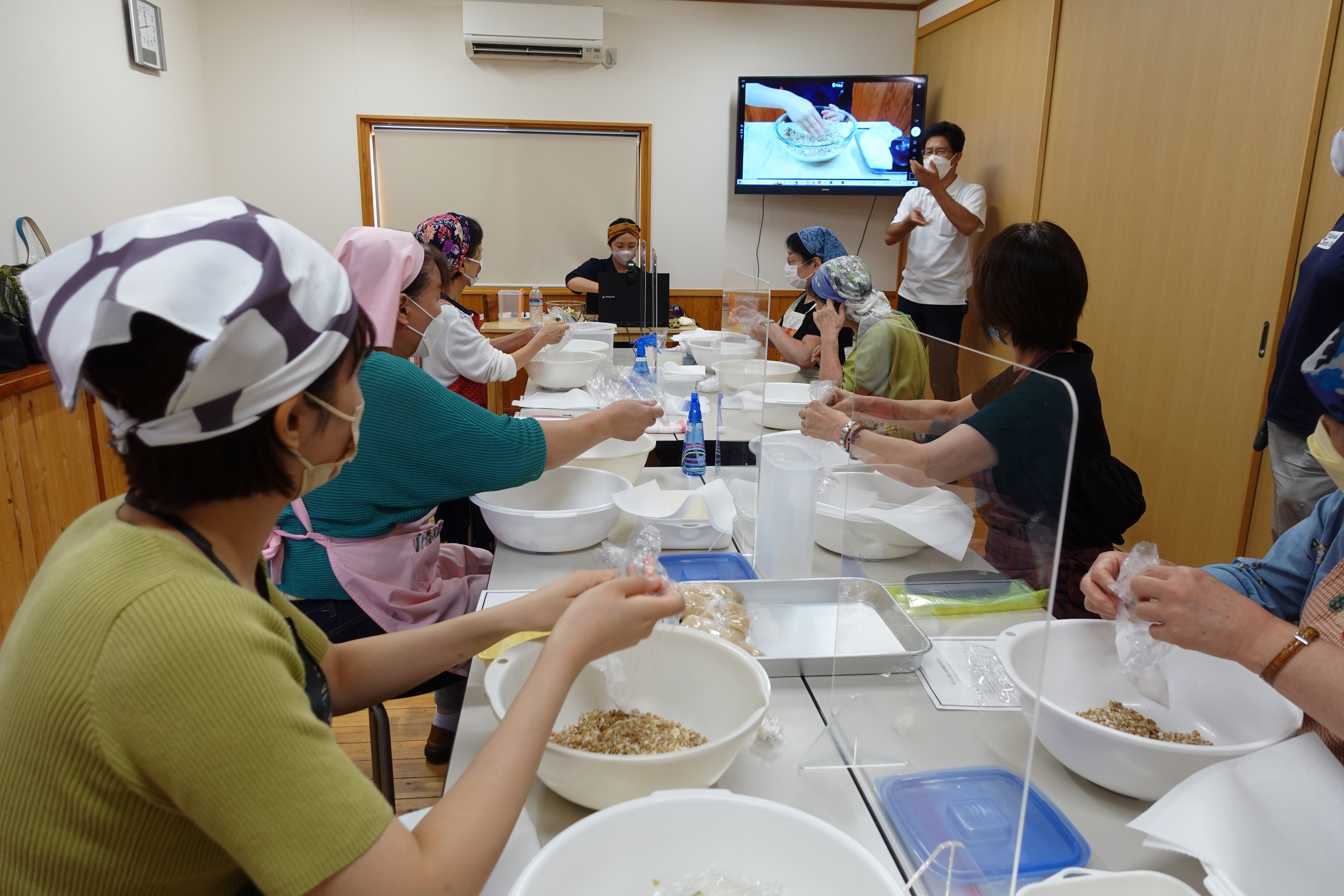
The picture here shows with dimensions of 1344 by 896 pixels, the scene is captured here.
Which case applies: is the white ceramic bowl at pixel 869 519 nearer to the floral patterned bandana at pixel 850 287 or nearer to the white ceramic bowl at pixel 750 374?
the white ceramic bowl at pixel 750 374

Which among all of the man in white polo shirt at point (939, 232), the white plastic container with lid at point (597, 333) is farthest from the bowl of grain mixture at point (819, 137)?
the white plastic container with lid at point (597, 333)

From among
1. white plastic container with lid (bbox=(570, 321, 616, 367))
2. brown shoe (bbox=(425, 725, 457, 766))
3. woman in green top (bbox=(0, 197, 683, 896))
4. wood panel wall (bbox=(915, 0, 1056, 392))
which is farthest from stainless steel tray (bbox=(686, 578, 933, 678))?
wood panel wall (bbox=(915, 0, 1056, 392))

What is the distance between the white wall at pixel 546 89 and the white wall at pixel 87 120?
396 mm

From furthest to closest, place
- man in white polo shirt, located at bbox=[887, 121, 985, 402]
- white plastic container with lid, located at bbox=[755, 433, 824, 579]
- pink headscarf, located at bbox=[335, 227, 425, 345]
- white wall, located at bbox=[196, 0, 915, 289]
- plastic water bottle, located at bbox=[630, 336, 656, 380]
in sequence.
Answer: white wall, located at bbox=[196, 0, 915, 289] < man in white polo shirt, located at bbox=[887, 121, 985, 402] < plastic water bottle, located at bbox=[630, 336, 656, 380] < pink headscarf, located at bbox=[335, 227, 425, 345] < white plastic container with lid, located at bbox=[755, 433, 824, 579]

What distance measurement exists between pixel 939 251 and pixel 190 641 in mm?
5066

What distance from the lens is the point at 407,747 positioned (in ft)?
7.34

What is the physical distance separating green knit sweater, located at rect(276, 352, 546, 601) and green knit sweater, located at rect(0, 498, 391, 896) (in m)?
0.82

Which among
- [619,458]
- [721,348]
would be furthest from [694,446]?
[721,348]

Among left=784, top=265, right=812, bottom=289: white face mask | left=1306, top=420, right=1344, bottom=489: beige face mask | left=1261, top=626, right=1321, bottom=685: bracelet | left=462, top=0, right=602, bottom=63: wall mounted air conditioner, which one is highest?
left=462, top=0, right=602, bottom=63: wall mounted air conditioner

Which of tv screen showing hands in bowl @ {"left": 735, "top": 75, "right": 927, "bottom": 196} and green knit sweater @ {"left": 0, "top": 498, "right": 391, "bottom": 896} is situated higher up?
tv screen showing hands in bowl @ {"left": 735, "top": 75, "right": 927, "bottom": 196}

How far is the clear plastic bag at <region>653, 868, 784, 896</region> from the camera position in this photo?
2.60 feet

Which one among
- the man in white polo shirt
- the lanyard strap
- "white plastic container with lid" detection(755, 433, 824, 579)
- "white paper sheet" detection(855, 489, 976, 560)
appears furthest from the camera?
the man in white polo shirt

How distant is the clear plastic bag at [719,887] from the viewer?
2.60 ft

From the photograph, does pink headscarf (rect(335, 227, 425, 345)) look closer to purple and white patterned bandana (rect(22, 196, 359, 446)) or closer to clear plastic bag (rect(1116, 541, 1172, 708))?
purple and white patterned bandana (rect(22, 196, 359, 446))
